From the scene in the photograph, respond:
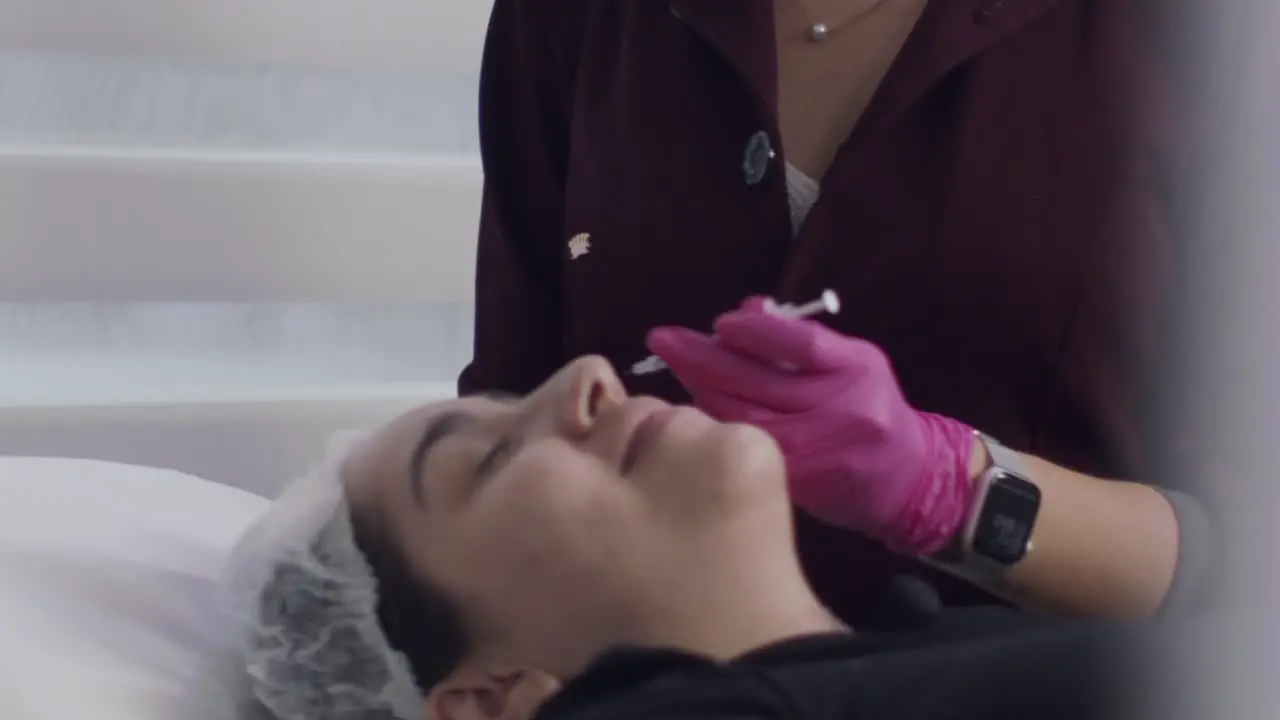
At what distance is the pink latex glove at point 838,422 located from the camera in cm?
82

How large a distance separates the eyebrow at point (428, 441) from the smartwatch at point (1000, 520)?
392mm

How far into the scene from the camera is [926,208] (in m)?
0.90

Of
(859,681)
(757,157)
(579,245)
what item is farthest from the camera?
(579,245)

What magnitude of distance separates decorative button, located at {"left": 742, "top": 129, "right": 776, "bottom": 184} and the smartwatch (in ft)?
0.94

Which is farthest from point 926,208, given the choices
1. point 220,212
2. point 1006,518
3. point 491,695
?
point 220,212

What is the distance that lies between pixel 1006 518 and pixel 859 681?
190 millimetres

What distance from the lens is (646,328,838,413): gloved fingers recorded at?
84 centimetres

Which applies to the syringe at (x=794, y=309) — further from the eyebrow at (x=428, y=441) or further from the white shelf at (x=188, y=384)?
the white shelf at (x=188, y=384)

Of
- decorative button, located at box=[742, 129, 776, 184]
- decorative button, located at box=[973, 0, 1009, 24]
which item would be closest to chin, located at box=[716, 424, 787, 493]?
decorative button, located at box=[742, 129, 776, 184]

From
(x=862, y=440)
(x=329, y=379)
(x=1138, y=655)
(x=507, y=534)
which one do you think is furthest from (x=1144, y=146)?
(x=329, y=379)

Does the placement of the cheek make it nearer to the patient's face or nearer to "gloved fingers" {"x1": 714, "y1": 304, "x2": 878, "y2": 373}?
the patient's face

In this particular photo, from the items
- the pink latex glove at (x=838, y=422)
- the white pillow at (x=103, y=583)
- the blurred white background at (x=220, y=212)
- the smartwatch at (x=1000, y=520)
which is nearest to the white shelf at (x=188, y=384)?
the blurred white background at (x=220, y=212)

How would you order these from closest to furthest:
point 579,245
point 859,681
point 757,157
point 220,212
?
point 859,681 → point 757,157 → point 579,245 → point 220,212

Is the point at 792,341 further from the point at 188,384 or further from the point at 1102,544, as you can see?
the point at 188,384
